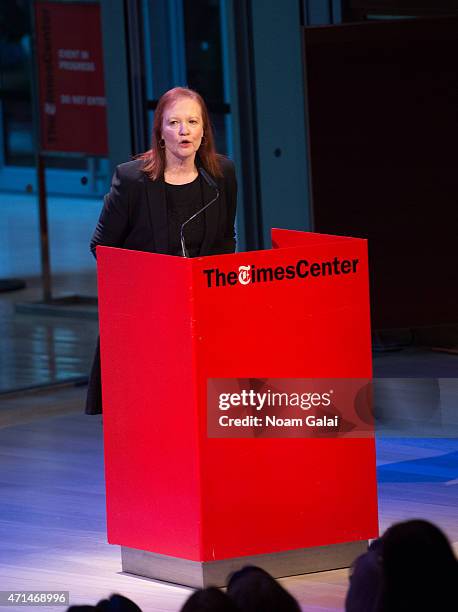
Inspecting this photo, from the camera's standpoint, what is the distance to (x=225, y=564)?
4.51 meters

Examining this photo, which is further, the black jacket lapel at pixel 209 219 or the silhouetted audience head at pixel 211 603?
the black jacket lapel at pixel 209 219

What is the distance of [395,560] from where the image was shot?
9.41ft

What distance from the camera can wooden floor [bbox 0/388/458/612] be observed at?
15.1ft

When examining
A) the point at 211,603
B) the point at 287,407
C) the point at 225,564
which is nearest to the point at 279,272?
the point at 287,407

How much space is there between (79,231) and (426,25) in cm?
657

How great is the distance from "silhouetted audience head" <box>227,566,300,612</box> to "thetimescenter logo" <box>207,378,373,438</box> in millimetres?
1495

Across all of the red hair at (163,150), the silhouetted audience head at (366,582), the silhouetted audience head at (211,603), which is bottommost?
the silhouetted audience head at (366,582)

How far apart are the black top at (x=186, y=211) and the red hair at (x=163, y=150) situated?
7 centimetres

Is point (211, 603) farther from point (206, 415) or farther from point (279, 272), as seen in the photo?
point (279, 272)

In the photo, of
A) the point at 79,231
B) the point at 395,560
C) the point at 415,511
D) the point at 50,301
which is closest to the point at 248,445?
the point at 415,511

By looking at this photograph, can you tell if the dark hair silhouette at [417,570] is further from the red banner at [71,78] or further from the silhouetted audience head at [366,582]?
the red banner at [71,78]

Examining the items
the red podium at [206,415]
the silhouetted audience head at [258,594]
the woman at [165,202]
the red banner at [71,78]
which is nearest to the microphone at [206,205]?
the woman at [165,202]

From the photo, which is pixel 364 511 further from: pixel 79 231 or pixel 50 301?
pixel 79 231

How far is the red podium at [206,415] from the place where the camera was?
4383 millimetres
